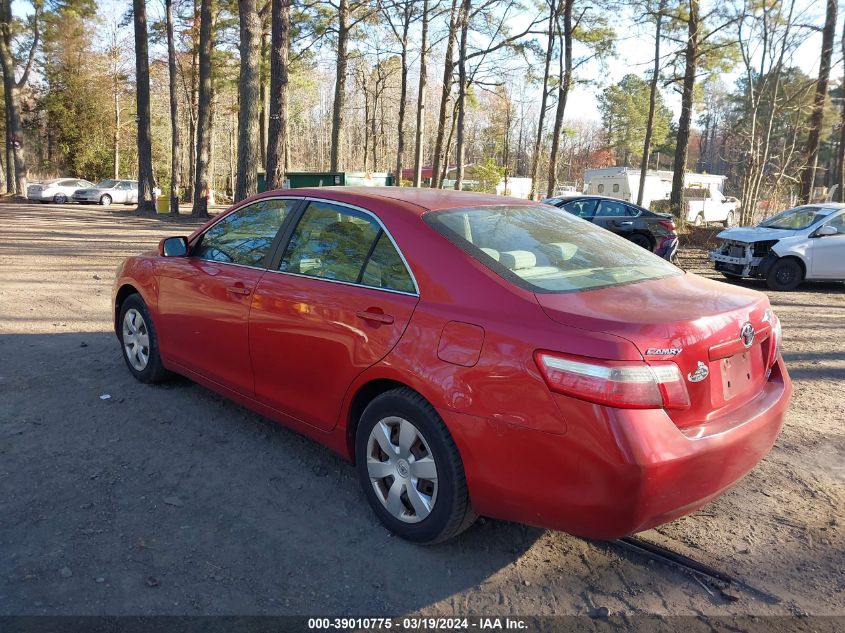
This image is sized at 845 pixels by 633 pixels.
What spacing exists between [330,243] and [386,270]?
0.55 m

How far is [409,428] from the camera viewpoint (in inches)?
114

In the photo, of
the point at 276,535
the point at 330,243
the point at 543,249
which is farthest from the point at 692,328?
the point at 276,535

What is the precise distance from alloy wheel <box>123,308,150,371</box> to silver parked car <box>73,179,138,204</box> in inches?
1347

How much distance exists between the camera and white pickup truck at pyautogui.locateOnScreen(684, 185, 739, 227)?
28.6m

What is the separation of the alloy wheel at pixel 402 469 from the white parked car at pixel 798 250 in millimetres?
10499

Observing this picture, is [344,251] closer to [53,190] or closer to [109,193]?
[53,190]

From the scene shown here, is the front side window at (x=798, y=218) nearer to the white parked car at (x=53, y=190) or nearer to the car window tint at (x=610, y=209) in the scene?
the car window tint at (x=610, y=209)

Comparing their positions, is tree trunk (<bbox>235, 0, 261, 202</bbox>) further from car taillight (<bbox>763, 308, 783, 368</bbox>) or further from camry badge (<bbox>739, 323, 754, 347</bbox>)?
camry badge (<bbox>739, 323, 754, 347</bbox>)

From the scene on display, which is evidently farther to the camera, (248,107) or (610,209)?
(610,209)

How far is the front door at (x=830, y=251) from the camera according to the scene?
11133mm

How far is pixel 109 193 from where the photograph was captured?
36.0 meters

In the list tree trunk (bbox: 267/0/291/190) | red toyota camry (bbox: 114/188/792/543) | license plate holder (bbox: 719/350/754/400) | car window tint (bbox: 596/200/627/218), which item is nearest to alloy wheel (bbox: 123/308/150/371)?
red toyota camry (bbox: 114/188/792/543)

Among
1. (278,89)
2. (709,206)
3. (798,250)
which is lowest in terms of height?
(798,250)

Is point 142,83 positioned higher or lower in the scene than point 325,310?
higher
